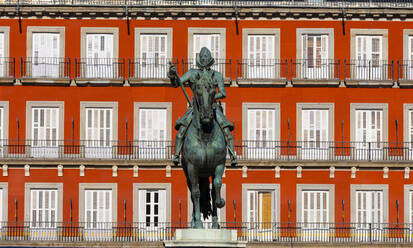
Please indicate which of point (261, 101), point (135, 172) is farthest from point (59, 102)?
point (261, 101)

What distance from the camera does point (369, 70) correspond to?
252ft

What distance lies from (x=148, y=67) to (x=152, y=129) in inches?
126

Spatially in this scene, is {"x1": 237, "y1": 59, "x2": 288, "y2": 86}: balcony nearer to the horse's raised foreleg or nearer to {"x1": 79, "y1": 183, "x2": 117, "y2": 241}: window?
{"x1": 79, "y1": 183, "x2": 117, "y2": 241}: window

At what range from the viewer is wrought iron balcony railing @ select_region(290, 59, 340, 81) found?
252 feet

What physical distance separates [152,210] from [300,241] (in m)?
7.71

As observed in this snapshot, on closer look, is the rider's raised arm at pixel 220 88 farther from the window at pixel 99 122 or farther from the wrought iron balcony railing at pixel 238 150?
the window at pixel 99 122

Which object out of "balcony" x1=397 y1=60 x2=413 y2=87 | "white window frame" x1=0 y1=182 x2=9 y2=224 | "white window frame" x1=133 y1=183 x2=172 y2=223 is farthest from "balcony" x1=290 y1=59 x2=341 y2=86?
"white window frame" x1=0 y1=182 x2=9 y2=224

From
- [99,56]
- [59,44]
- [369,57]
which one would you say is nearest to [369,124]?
[369,57]

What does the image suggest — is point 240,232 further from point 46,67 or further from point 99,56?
point 46,67

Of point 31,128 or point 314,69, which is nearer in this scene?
point 31,128

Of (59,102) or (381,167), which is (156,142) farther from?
(381,167)

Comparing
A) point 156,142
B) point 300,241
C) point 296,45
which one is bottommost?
point 300,241

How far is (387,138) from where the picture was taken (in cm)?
7681

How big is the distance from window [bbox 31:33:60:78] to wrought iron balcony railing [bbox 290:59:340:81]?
40.1ft
